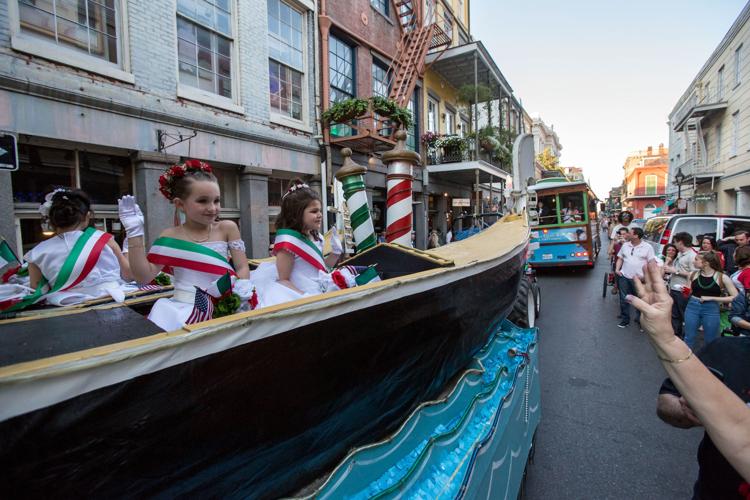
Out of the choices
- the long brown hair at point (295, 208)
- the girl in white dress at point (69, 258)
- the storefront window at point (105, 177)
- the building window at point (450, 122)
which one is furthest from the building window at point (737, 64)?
the girl in white dress at point (69, 258)

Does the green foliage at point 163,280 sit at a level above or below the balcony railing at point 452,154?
below

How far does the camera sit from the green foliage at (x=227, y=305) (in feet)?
5.85

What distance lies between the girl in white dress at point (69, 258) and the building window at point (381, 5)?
12196 mm

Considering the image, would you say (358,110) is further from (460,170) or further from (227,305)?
(227,305)

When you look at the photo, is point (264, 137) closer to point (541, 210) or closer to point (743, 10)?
point (541, 210)

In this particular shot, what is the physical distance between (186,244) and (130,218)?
35 cm

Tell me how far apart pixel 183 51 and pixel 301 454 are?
804 centimetres

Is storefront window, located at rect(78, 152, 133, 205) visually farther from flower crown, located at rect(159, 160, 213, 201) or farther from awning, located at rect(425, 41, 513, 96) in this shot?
awning, located at rect(425, 41, 513, 96)

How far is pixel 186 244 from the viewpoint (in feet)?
6.34

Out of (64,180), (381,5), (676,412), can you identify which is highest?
(381,5)

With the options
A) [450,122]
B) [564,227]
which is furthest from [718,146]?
[564,227]

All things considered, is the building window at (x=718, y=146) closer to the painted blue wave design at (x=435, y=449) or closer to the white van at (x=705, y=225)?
the white van at (x=705, y=225)

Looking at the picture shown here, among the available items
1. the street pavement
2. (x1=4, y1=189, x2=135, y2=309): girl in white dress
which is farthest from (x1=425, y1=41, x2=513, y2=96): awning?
(x1=4, y1=189, x2=135, y2=309): girl in white dress

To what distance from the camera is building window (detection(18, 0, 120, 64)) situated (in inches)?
211
